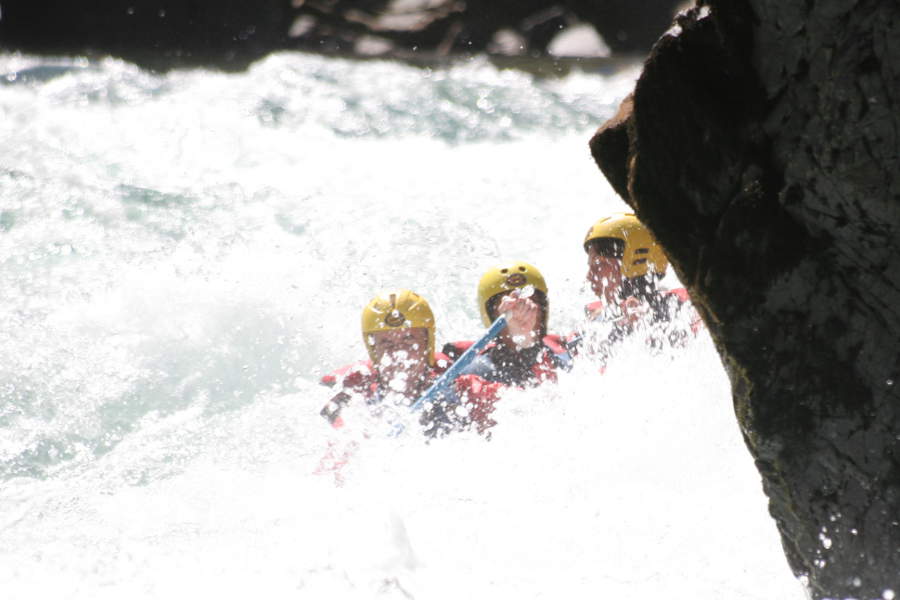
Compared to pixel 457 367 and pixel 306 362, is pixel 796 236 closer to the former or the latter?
pixel 457 367

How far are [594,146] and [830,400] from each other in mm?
769

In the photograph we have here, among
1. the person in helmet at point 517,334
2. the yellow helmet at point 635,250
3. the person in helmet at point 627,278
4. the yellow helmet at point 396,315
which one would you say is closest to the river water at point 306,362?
the person in helmet at point 517,334

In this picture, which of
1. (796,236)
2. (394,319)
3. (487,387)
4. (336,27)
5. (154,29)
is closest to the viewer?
(796,236)

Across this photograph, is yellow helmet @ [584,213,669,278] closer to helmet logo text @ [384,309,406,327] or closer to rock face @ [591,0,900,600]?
helmet logo text @ [384,309,406,327]

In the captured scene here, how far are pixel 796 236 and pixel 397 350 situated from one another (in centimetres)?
288

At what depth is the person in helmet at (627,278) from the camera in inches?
190

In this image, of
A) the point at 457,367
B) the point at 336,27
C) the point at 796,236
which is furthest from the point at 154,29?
the point at 796,236

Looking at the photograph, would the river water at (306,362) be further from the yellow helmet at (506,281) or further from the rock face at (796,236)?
the yellow helmet at (506,281)

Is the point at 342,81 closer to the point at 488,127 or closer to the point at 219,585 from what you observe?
the point at 488,127

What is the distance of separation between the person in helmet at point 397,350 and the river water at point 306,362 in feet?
0.95

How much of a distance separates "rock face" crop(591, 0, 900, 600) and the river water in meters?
0.43

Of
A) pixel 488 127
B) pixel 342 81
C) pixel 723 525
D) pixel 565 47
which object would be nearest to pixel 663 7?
pixel 565 47

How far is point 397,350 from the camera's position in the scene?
470cm

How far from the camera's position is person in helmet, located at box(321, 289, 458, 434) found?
4.65 m
